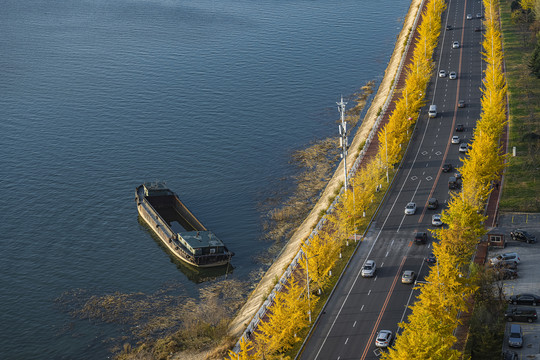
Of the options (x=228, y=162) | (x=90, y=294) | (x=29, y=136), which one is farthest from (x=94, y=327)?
(x=29, y=136)

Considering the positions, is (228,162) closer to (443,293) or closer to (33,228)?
(33,228)

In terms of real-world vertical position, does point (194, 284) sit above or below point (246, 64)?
below

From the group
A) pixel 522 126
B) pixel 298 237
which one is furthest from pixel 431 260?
pixel 522 126

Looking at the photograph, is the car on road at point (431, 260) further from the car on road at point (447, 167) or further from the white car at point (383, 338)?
the car on road at point (447, 167)

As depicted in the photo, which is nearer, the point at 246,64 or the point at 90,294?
the point at 90,294

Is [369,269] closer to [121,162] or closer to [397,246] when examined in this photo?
[397,246]

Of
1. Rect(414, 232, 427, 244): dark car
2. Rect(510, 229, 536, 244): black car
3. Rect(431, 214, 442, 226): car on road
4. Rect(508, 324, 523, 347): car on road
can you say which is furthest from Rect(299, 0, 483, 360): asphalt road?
Rect(508, 324, 523, 347): car on road
